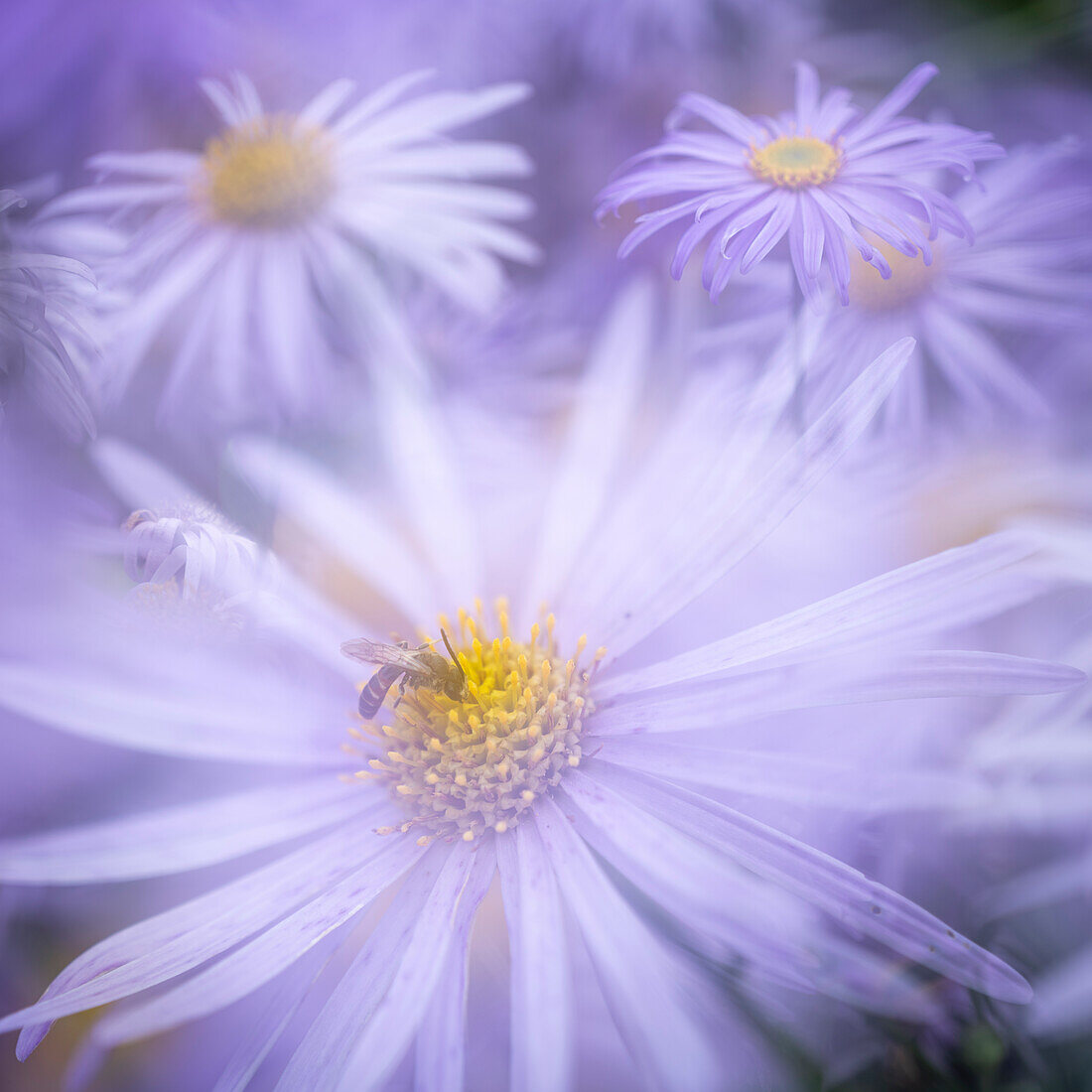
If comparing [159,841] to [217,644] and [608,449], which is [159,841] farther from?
[608,449]

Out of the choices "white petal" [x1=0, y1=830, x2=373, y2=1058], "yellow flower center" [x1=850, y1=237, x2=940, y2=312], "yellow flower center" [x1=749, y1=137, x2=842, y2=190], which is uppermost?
"yellow flower center" [x1=749, y1=137, x2=842, y2=190]

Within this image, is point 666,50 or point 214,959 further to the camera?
point 666,50

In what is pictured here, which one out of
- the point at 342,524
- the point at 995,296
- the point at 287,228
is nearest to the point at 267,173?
the point at 287,228

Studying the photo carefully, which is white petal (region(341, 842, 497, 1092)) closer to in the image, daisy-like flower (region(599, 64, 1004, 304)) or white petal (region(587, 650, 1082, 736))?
white petal (region(587, 650, 1082, 736))

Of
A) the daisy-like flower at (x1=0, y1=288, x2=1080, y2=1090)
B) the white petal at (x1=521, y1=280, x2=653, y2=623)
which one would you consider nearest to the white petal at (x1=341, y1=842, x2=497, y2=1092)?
the daisy-like flower at (x1=0, y1=288, x2=1080, y2=1090)

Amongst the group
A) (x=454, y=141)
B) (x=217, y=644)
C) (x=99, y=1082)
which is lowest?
(x=99, y=1082)

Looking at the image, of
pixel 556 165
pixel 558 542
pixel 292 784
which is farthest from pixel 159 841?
pixel 556 165

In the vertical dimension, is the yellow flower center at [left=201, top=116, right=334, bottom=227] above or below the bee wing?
above

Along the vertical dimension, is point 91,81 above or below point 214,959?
above
